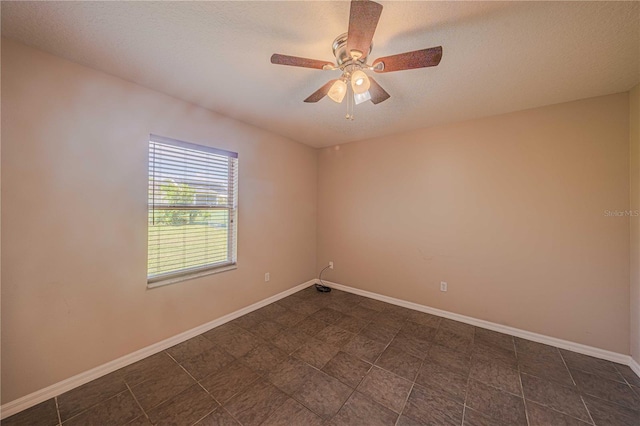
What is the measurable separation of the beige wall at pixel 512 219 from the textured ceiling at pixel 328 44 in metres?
0.42

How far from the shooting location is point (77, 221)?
1715 mm

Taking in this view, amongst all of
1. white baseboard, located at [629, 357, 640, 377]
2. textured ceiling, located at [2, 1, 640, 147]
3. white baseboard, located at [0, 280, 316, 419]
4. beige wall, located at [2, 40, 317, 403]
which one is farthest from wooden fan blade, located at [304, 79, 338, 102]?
white baseboard, located at [629, 357, 640, 377]

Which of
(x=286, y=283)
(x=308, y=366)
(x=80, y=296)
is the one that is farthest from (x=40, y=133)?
(x=286, y=283)

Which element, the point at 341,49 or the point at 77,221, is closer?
the point at 341,49

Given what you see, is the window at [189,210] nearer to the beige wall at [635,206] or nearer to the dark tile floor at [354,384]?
the dark tile floor at [354,384]

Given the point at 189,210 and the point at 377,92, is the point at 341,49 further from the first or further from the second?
the point at 189,210

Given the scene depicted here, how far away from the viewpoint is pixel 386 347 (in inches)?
87.4

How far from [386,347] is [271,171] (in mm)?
2544

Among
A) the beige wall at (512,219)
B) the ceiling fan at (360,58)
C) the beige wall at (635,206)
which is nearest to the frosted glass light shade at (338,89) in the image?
the ceiling fan at (360,58)

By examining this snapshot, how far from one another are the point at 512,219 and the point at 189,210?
11.5 ft

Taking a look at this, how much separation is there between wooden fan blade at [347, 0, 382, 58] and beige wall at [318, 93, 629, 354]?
2.12 metres

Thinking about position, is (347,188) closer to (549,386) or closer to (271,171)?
(271,171)

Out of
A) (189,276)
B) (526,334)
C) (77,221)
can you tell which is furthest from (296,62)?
(526,334)

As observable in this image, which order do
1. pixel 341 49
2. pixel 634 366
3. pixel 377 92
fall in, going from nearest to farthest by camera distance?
pixel 341 49, pixel 377 92, pixel 634 366
